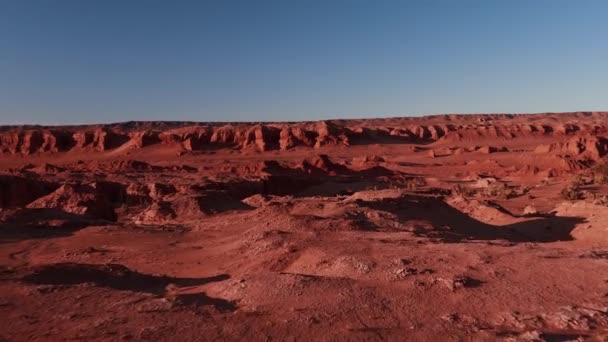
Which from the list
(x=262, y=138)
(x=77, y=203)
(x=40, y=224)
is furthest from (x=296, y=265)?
(x=262, y=138)

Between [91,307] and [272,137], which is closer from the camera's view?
[91,307]

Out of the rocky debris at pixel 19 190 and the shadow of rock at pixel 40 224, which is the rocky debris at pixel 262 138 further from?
the shadow of rock at pixel 40 224

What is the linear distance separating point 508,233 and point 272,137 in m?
36.5

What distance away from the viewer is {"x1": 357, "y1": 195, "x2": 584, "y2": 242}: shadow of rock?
12781 mm

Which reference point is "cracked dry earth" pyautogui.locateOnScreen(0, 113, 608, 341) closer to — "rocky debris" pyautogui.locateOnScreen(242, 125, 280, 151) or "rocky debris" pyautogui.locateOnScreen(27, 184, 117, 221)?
"rocky debris" pyautogui.locateOnScreen(27, 184, 117, 221)

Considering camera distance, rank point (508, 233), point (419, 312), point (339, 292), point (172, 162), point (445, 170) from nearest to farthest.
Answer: point (419, 312) < point (339, 292) < point (508, 233) < point (445, 170) < point (172, 162)

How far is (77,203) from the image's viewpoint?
49.9ft

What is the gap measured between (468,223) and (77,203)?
11.0 m

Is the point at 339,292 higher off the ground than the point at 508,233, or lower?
higher

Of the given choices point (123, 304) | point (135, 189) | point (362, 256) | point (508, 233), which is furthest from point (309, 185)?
point (123, 304)

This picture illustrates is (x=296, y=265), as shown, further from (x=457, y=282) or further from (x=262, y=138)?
(x=262, y=138)

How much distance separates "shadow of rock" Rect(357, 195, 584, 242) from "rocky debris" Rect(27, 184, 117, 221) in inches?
309

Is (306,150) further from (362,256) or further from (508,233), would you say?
(362,256)

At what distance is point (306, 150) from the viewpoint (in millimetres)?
46375
